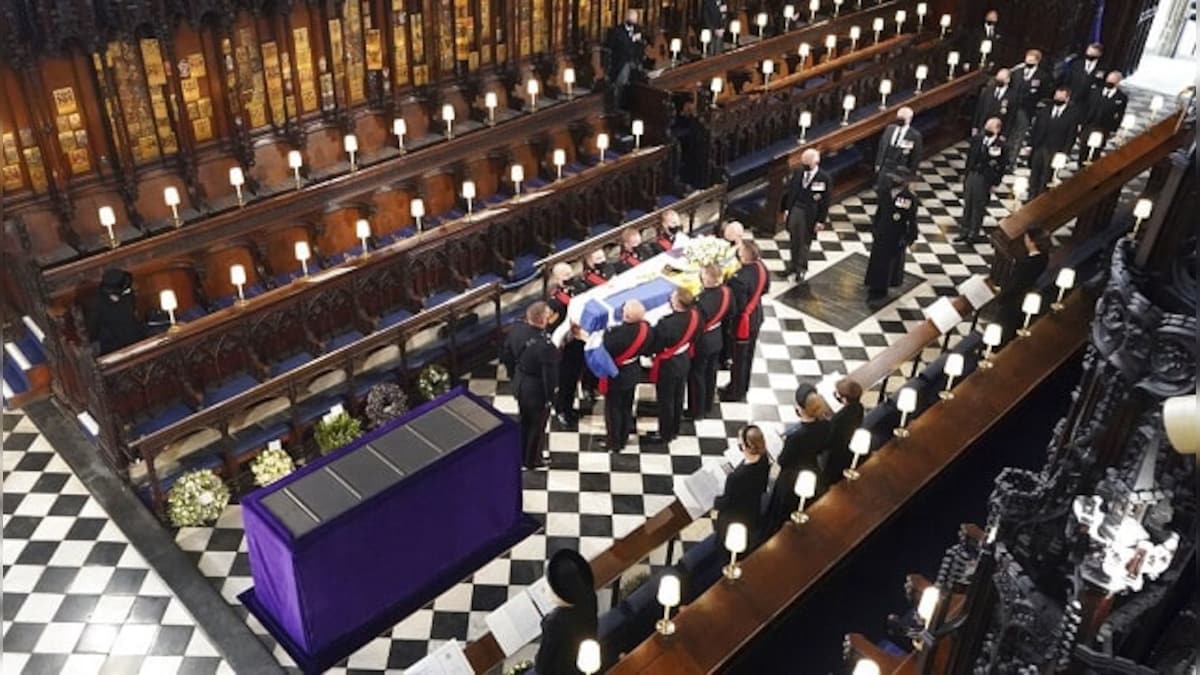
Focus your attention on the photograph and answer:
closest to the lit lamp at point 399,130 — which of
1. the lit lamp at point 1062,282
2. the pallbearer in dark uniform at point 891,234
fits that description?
the pallbearer in dark uniform at point 891,234

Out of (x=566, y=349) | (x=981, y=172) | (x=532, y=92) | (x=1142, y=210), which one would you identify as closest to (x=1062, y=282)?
(x=1142, y=210)

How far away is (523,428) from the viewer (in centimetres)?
921

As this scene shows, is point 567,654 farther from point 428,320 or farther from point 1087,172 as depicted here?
point 1087,172

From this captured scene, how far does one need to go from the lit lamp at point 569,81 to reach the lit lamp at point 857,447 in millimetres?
6803

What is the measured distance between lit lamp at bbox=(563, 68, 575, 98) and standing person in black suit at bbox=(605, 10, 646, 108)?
497 mm

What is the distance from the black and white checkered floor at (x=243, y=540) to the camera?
7.66 metres

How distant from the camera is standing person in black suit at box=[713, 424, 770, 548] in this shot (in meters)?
7.11

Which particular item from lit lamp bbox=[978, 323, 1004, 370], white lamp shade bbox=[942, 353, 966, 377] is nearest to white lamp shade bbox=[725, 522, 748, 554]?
white lamp shade bbox=[942, 353, 966, 377]

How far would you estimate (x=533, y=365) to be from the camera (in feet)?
28.7

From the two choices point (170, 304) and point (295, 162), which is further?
point (295, 162)

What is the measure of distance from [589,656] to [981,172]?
9585 mm

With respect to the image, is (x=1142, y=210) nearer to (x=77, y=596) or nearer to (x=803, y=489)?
(x=803, y=489)

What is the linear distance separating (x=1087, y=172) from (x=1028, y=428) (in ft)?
14.5

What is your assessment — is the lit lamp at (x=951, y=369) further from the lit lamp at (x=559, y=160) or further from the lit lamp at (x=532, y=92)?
the lit lamp at (x=532, y=92)
